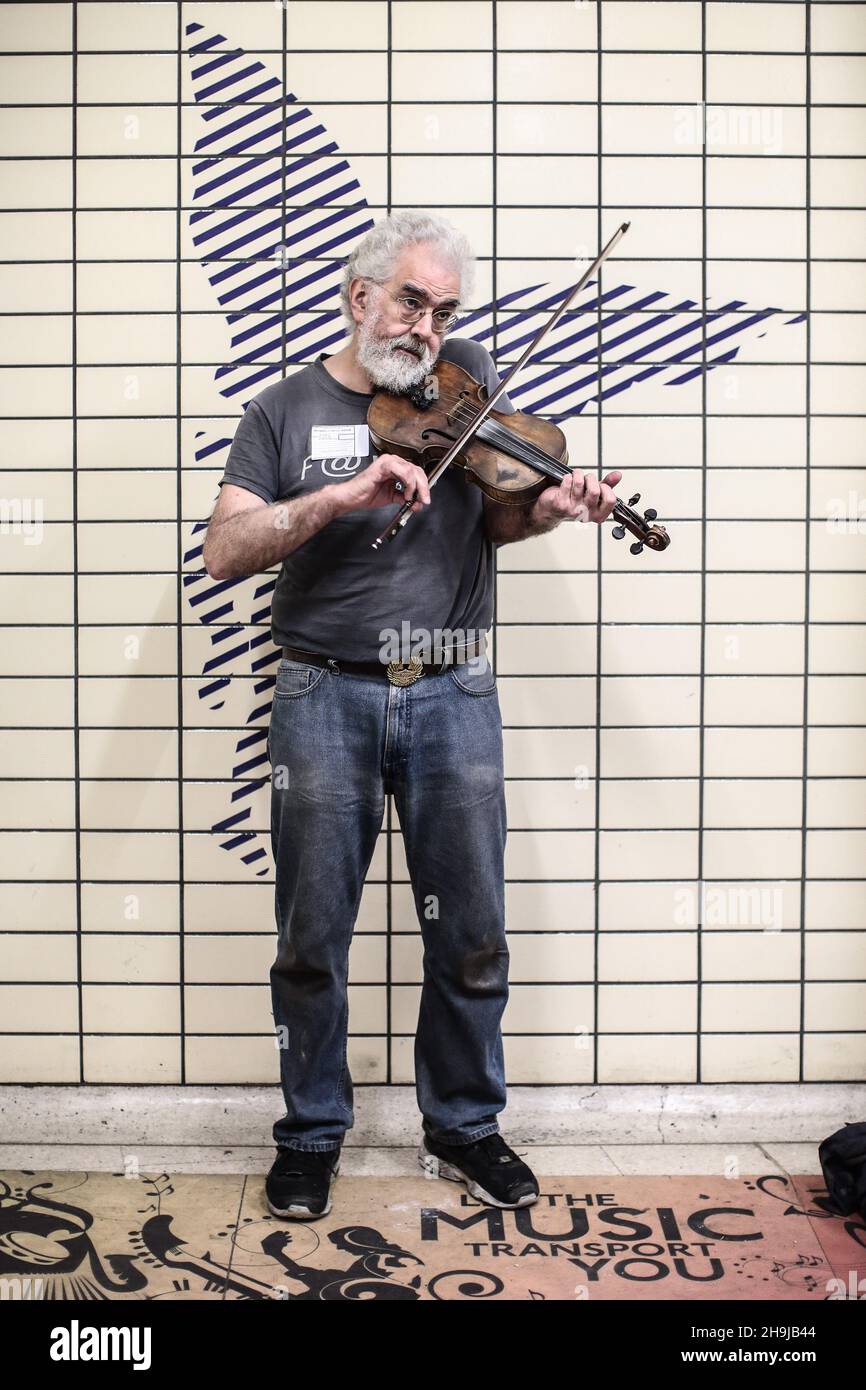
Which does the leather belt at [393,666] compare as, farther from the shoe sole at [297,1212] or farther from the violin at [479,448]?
the shoe sole at [297,1212]

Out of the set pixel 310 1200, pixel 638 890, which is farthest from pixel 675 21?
pixel 310 1200

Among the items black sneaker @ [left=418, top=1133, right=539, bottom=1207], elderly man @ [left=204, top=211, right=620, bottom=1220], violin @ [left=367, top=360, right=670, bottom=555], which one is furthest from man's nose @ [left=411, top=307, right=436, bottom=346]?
black sneaker @ [left=418, top=1133, right=539, bottom=1207]

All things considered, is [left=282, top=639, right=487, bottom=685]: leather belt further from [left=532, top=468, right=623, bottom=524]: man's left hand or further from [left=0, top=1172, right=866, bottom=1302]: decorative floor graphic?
[left=0, top=1172, right=866, bottom=1302]: decorative floor graphic

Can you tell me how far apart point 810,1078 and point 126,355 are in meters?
2.05

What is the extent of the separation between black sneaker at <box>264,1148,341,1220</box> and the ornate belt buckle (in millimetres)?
856

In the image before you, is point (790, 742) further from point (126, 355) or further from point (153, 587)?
point (126, 355)

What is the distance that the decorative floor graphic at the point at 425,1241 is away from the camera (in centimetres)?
178

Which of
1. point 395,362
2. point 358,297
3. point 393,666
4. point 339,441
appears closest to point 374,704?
point 393,666

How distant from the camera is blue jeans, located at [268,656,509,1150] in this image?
1.97 metres

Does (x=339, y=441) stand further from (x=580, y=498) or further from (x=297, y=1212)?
(x=297, y=1212)

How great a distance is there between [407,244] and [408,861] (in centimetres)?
106

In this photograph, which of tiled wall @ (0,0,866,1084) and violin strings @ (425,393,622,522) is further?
tiled wall @ (0,0,866,1084)

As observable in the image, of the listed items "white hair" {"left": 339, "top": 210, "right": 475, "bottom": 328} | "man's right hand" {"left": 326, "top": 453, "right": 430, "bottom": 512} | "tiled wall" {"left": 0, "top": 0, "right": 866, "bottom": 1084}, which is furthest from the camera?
"tiled wall" {"left": 0, "top": 0, "right": 866, "bottom": 1084}

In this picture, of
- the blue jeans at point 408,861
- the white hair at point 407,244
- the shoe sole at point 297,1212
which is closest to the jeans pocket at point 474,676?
the blue jeans at point 408,861
